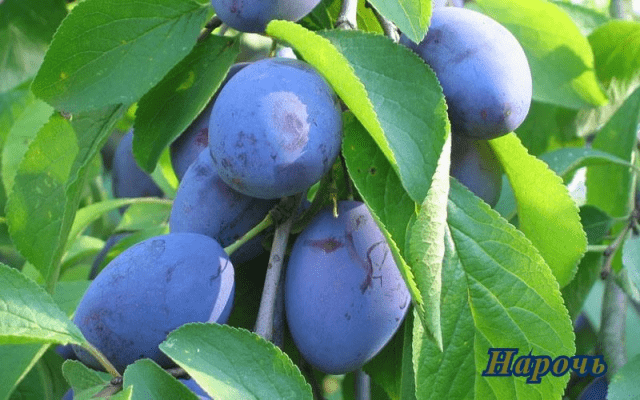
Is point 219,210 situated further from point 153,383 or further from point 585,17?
point 585,17

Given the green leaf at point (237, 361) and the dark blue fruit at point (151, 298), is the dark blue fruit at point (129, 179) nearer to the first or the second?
the dark blue fruit at point (151, 298)

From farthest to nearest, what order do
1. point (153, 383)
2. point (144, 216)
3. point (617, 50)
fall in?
point (144, 216)
point (617, 50)
point (153, 383)

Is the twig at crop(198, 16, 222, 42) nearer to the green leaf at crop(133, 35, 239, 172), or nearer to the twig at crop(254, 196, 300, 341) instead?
the green leaf at crop(133, 35, 239, 172)

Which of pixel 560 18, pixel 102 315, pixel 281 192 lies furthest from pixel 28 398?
pixel 560 18

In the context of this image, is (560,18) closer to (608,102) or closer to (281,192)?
(608,102)

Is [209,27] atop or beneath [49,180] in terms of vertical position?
atop

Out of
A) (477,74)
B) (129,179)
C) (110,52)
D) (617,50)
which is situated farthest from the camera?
(129,179)

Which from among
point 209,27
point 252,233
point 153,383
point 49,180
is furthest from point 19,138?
point 153,383
